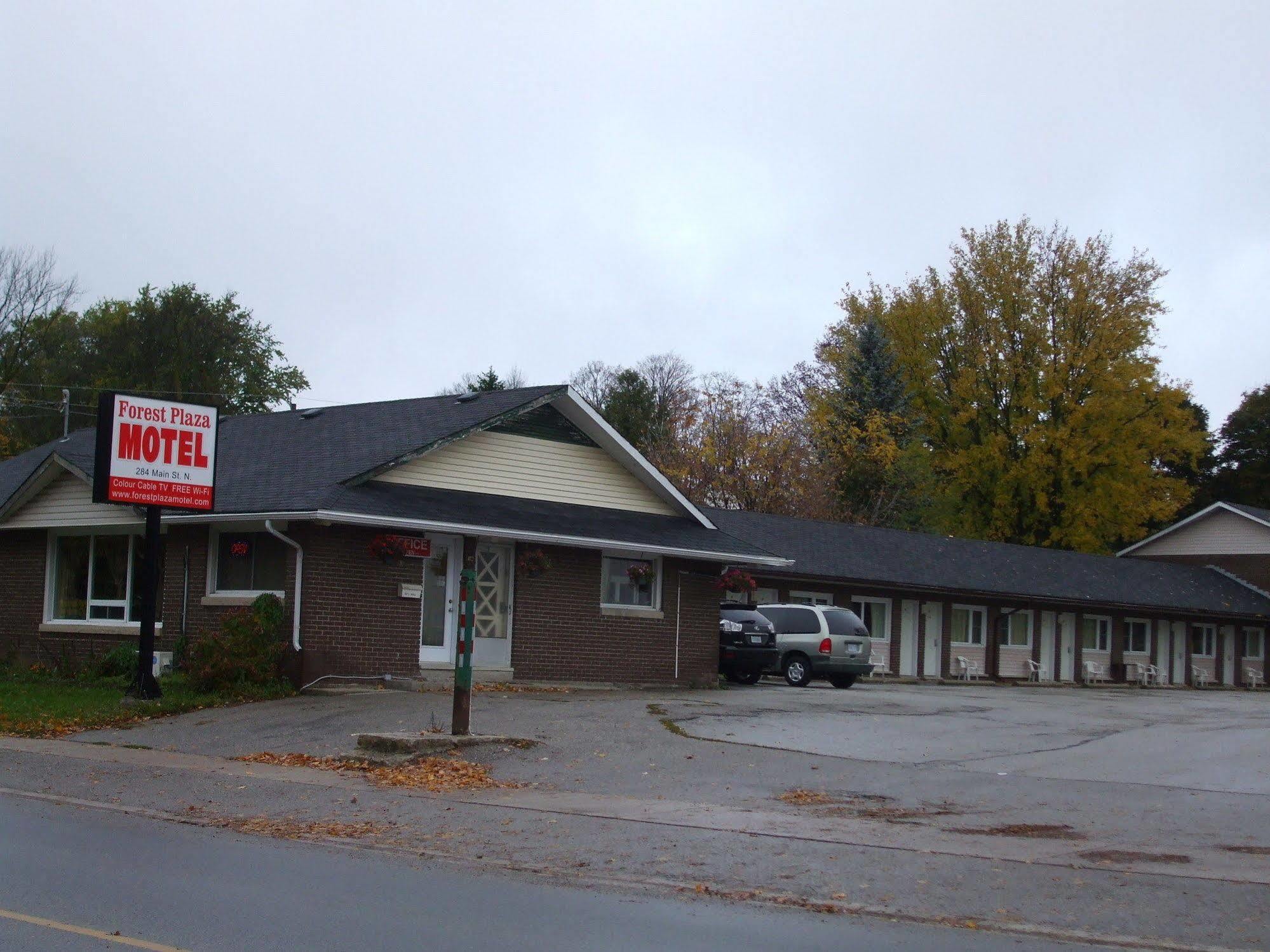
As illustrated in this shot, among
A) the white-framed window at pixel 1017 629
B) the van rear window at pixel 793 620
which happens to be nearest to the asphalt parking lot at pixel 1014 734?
the van rear window at pixel 793 620

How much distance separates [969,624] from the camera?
41.6 m

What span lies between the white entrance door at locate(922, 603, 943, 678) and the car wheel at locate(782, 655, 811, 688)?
36.1ft

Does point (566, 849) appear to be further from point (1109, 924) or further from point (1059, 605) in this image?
point (1059, 605)

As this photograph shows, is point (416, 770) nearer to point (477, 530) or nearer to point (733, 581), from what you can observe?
point (477, 530)

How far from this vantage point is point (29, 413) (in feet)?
203

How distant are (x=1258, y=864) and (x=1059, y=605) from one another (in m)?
34.3

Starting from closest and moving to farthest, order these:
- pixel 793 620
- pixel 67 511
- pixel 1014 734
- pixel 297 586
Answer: pixel 1014 734
pixel 297 586
pixel 67 511
pixel 793 620

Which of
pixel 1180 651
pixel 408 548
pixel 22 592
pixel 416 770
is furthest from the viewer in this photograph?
pixel 1180 651

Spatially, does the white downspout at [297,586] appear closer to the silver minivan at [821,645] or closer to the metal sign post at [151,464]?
the metal sign post at [151,464]

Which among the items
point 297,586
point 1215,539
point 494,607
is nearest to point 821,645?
point 494,607

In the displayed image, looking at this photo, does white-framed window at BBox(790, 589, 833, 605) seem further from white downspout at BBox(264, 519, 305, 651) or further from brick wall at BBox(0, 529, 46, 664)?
brick wall at BBox(0, 529, 46, 664)

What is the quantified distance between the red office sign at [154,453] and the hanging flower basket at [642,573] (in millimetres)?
8159

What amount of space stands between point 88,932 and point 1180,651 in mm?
47878

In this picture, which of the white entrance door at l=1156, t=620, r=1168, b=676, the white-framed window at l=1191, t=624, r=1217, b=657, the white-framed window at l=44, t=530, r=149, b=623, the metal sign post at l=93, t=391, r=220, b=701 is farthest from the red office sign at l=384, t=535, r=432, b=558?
the white-framed window at l=1191, t=624, r=1217, b=657
